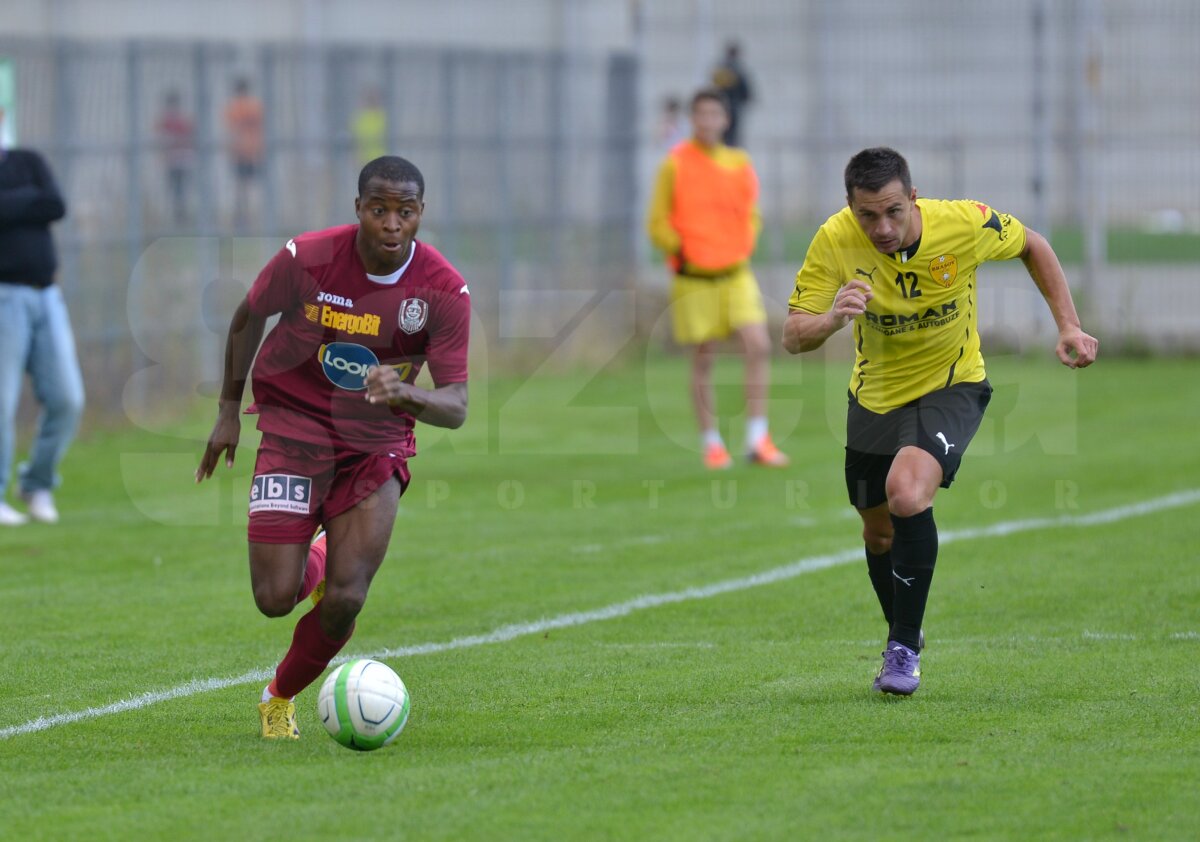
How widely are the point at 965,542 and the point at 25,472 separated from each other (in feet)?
18.5

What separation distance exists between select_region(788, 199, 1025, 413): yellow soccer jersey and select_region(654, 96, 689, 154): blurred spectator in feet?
54.7

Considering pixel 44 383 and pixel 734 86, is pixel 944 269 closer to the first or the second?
pixel 44 383

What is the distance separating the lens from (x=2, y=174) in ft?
34.2

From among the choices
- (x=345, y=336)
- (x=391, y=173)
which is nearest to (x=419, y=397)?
(x=345, y=336)

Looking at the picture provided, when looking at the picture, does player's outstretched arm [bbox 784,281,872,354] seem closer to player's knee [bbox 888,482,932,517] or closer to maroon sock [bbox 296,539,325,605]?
player's knee [bbox 888,482,932,517]

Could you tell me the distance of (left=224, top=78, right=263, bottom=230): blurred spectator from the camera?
53.6 ft

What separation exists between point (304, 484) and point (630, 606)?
8.42 feet

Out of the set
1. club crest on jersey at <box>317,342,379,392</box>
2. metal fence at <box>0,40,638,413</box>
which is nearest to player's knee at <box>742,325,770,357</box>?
→ metal fence at <box>0,40,638,413</box>

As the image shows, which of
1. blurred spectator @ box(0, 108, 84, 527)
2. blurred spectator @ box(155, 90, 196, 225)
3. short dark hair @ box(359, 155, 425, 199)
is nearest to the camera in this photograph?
short dark hair @ box(359, 155, 425, 199)

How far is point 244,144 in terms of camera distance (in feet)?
54.4

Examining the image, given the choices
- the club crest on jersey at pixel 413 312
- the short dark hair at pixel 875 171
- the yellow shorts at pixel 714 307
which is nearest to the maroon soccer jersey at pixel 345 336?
the club crest on jersey at pixel 413 312

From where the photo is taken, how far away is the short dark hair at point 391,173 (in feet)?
19.1

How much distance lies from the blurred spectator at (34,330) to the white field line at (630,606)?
164 inches

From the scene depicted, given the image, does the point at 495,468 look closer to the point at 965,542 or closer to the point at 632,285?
the point at 965,542
